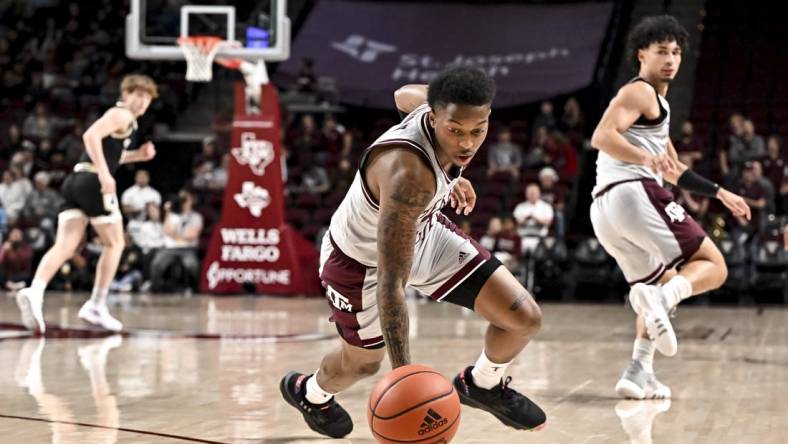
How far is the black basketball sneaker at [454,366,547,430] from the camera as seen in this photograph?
14.9 ft

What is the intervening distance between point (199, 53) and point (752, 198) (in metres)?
6.24

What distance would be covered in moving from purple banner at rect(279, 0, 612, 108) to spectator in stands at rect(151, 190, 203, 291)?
4.69 metres

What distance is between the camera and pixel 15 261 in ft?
47.3

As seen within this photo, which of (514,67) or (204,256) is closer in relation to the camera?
(204,256)

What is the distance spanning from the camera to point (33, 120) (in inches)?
703

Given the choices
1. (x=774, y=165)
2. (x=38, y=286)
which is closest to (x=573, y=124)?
(x=774, y=165)

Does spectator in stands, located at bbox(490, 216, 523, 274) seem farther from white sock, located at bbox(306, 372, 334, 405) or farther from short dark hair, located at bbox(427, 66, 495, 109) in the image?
short dark hair, located at bbox(427, 66, 495, 109)

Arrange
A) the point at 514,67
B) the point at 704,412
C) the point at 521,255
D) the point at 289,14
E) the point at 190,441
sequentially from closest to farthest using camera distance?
1. the point at 190,441
2. the point at 704,412
3. the point at 521,255
4. the point at 514,67
5. the point at 289,14

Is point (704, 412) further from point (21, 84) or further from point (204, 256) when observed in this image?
point (21, 84)

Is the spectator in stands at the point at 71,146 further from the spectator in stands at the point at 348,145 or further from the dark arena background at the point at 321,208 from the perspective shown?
the spectator in stands at the point at 348,145

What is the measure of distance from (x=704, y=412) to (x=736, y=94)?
1309 centimetres

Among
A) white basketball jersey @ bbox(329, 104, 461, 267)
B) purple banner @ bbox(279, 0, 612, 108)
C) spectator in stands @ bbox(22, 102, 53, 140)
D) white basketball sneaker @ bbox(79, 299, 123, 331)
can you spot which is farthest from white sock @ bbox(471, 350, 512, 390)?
spectator in stands @ bbox(22, 102, 53, 140)

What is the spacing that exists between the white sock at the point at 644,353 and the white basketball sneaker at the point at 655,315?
1.37 ft

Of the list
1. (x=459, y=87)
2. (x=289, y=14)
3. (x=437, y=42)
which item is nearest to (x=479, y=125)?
(x=459, y=87)
